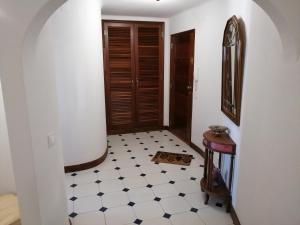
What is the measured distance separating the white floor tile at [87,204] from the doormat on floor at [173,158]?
4.57ft

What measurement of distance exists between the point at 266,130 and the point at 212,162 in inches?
44.2

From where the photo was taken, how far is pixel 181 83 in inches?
212

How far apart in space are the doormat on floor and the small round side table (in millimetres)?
1068

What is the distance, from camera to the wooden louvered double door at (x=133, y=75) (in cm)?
513

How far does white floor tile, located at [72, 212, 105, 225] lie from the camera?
2611 millimetres

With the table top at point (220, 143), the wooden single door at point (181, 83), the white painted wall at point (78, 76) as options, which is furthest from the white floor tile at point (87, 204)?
the wooden single door at point (181, 83)

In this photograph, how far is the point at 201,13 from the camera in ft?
13.4

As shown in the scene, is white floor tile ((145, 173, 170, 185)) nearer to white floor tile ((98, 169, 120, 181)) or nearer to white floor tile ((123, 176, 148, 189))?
white floor tile ((123, 176, 148, 189))

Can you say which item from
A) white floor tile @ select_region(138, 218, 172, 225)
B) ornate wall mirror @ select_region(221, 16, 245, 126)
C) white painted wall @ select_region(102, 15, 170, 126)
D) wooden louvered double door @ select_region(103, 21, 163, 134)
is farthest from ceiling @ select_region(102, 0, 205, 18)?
white floor tile @ select_region(138, 218, 172, 225)

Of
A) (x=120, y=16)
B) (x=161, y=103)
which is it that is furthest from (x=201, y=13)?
(x=161, y=103)

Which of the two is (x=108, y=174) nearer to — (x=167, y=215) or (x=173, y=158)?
(x=173, y=158)

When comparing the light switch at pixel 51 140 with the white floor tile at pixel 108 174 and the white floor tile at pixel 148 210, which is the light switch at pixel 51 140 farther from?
the white floor tile at pixel 108 174

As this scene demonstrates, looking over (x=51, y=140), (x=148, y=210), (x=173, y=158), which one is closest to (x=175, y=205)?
(x=148, y=210)

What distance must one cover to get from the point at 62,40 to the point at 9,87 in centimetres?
205
